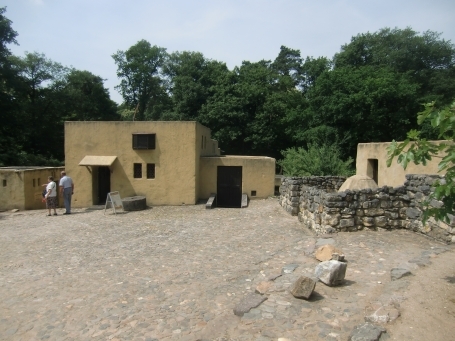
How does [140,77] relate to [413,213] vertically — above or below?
above

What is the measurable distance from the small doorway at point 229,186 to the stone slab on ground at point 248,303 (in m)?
12.6

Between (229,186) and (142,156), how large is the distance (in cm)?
457

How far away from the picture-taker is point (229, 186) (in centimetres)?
1783

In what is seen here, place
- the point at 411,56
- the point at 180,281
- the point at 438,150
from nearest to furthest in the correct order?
A: the point at 438,150 → the point at 180,281 → the point at 411,56

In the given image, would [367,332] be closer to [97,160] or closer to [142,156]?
[142,156]

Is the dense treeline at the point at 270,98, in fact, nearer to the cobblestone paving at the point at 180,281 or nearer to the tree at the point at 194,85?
the tree at the point at 194,85

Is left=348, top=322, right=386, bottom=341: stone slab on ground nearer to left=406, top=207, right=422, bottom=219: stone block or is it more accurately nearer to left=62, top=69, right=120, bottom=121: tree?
left=406, top=207, right=422, bottom=219: stone block

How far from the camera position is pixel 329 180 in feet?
49.2

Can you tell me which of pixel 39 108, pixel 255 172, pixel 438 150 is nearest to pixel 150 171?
pixel 255 172

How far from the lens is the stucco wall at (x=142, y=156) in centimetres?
1644

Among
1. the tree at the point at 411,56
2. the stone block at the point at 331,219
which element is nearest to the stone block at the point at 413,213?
the stone block at the point at 331,219

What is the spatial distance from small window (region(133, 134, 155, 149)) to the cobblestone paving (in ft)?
19.5

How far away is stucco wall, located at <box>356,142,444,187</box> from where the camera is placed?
36.0 feet

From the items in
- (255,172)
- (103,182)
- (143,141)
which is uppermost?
(143,141)
